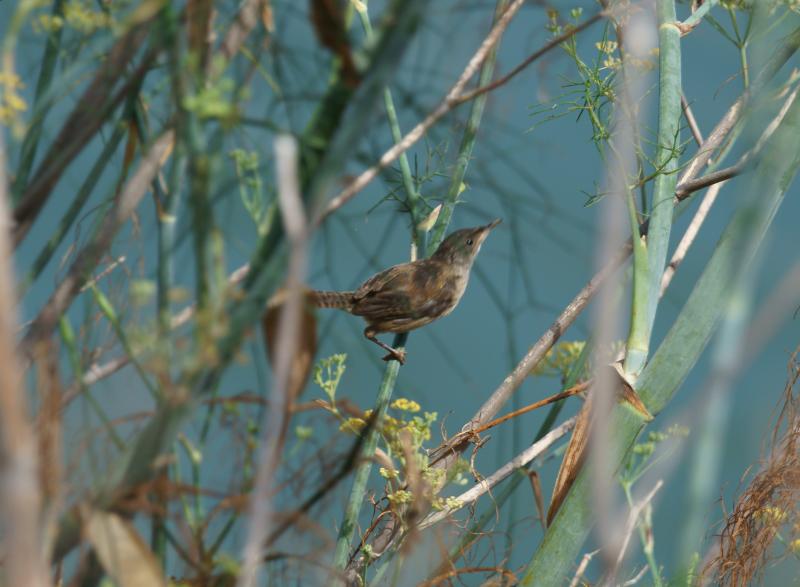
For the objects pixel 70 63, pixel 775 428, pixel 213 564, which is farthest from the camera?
pixel 775 428

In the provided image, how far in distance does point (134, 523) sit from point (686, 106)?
54.0 inches

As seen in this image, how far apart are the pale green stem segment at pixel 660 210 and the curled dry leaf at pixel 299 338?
0.70 m

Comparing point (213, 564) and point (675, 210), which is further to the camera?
point (675, 210)

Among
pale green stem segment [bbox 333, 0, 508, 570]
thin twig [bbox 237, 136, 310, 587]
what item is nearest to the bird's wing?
pale green stem segment [bbox 333, 0, 508, 570]

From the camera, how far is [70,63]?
1.04 meters

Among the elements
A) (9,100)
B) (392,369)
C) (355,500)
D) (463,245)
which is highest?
(9,100)

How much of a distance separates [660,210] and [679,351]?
26cm

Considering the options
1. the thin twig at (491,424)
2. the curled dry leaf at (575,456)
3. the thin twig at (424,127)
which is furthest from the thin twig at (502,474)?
the thin twig at (424,127)

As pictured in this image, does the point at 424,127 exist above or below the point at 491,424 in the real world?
above

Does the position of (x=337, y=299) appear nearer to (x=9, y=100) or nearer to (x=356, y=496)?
(x=356, y=496)

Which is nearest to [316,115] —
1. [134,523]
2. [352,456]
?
[352,456]

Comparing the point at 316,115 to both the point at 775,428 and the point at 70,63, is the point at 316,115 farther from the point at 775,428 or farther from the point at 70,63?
the point at 775,428

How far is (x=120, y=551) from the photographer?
80cm

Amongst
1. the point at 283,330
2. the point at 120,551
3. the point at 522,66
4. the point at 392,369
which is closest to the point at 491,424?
the point at 392,369
